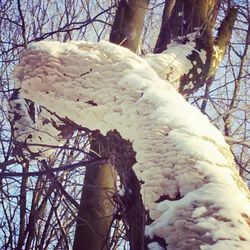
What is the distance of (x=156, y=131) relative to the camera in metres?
1.63

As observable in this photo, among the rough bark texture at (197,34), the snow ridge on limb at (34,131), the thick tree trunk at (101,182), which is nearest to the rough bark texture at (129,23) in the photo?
the thick tree trunk at (101,182)

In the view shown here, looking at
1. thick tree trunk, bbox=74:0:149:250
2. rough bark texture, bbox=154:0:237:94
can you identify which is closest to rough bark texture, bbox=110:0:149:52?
thick tree trunk, bbox=74:0:149:250

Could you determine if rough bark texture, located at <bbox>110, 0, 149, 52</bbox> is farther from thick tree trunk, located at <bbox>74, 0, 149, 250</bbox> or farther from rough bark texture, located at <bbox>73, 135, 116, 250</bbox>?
rough bark texture, located at <bbox>73, 135, 116, 250</bbox>

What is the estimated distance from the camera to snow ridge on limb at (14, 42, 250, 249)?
1203mm

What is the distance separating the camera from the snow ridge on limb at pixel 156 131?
1.20 m

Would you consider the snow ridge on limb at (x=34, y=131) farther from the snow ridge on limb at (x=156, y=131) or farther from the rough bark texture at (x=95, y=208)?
the rough bark texture at (x=95, y=208)

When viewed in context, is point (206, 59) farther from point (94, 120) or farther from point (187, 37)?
point (94, 120)

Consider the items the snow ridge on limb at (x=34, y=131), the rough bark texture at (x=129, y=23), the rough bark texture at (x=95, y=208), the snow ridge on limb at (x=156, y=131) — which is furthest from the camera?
the rough bark texture at (x=129, y=23)

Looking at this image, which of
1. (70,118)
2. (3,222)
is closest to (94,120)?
(70,118)

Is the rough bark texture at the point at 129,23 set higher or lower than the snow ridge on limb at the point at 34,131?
higher

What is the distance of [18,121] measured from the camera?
113 inches

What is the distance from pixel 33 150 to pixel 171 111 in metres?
1.35

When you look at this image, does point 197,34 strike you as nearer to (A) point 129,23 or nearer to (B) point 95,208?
(A) point 129,23

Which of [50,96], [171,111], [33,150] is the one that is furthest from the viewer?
[33,150]
